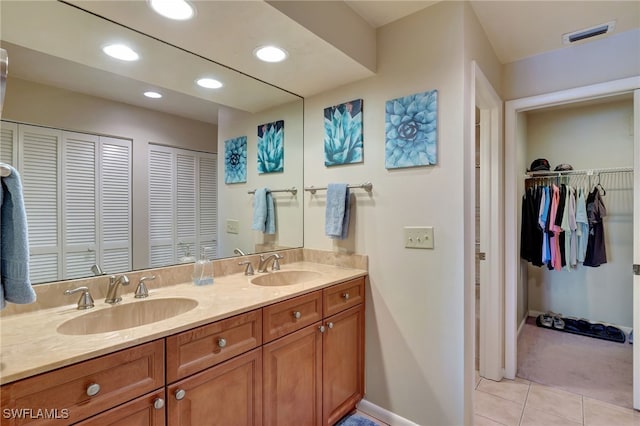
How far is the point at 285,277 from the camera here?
200 centimetres

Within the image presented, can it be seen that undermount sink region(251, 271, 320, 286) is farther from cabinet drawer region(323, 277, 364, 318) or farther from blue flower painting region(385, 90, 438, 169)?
blue flower painting region(385, 90, 438, 169)

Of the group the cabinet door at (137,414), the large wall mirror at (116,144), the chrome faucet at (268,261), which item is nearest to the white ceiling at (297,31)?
the large wall mirror at (116,144)

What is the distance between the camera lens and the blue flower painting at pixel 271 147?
2.27 metres

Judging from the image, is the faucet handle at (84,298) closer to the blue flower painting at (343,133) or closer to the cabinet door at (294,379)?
the cabinet door at (294,379)

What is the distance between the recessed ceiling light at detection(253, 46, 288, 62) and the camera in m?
1.59

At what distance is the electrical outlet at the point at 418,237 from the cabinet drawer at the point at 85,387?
129 centimetres

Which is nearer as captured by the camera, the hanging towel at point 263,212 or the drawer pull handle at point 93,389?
the drawer pull handle at point 93,389

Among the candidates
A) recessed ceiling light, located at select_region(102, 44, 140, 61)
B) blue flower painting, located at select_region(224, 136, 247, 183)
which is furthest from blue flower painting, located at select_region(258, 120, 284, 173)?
recessed ceiling light, located at select_region(102, 44, 140, 61)

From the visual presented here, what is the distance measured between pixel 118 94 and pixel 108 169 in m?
0.38

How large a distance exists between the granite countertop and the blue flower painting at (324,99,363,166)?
79cm

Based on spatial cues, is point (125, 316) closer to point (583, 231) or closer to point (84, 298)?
point (84, 298)

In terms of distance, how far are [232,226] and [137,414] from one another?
118cm

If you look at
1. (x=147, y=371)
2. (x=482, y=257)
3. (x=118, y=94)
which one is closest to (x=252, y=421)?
(x=147, y=371)

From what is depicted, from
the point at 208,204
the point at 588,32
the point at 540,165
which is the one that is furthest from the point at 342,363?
the point at 540,165
